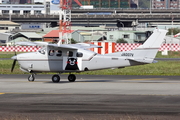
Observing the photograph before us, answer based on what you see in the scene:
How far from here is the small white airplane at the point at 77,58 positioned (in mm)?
23156

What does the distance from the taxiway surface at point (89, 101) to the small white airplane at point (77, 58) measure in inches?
51.6

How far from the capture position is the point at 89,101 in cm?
1673

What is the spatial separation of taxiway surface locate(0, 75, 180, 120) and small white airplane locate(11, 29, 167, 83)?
1310mm

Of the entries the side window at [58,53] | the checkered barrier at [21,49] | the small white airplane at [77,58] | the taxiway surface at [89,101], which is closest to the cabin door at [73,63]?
the small white airplane at [77,58]

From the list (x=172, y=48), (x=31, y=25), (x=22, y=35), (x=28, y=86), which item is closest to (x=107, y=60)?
(x=28, y=86)

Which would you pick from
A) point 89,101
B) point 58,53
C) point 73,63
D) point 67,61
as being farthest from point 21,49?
point 89,101

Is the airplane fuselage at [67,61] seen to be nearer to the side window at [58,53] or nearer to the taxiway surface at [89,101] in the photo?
the side window at [58,53]

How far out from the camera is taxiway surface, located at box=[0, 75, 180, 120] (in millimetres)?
13562

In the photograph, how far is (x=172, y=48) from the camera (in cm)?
6969

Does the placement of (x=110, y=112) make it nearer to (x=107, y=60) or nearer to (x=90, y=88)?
(x=90, y=88)

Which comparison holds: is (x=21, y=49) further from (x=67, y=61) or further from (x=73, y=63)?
(x=73, y=63)

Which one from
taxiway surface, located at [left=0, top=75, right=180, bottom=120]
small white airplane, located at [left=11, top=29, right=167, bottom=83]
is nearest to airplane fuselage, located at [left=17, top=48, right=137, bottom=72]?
small white airplane, located at [left=11, top=29, right=167, bottom=83]

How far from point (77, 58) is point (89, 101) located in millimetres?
7690

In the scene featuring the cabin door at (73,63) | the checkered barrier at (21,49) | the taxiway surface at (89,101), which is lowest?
the checkered barrier at (21,49)
